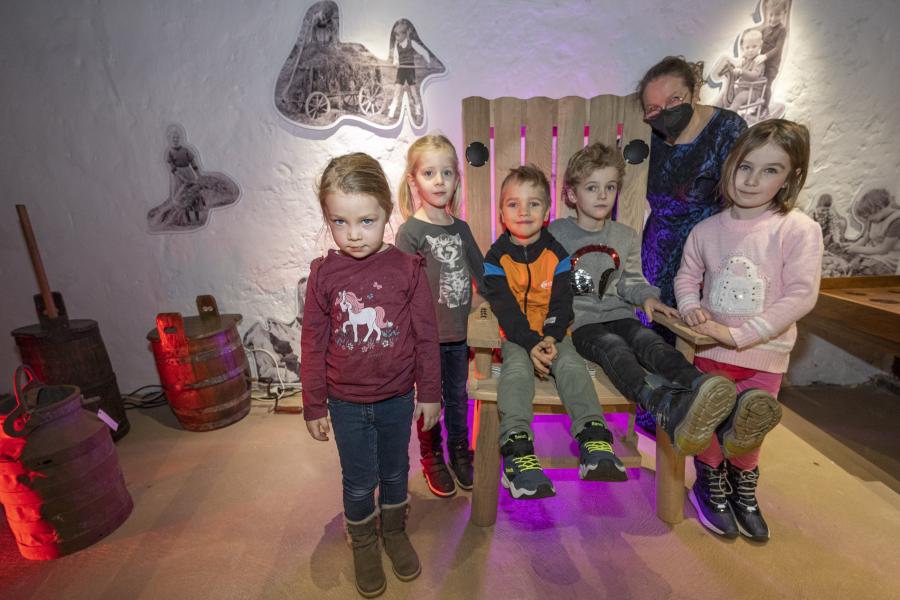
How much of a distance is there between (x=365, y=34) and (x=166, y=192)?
164 centimetres

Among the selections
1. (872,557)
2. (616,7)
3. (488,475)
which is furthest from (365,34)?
(872,557)

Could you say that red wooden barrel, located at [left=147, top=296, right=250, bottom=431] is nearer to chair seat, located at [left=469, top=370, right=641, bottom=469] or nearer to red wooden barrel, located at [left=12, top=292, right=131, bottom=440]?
red wooden barrel, located at [left=12, top=292, right=131, bottom=440]

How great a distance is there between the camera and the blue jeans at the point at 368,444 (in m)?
1.54

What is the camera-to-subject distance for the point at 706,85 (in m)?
2.55

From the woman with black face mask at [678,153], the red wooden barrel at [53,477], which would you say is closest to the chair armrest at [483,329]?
the woman with black face mask at [678,153]

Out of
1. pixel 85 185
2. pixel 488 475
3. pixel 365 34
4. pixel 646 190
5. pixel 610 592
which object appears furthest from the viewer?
pixel 85 185

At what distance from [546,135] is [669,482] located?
69.2 inches

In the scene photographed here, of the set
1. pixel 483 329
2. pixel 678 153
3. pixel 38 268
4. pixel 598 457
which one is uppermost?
pixel 678 153

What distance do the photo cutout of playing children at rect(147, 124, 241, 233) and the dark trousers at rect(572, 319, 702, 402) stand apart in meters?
2.39

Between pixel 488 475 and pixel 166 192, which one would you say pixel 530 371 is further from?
pixel 166 192

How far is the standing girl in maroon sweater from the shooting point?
1395 millimetres

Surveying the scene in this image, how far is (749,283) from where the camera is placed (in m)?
1.76

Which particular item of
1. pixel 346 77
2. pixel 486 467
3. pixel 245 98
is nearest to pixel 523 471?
pixel 486 467

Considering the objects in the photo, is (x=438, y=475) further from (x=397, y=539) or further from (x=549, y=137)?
(x=549, y=137)
